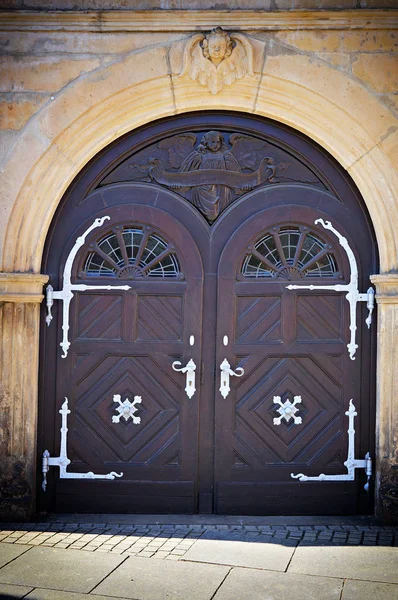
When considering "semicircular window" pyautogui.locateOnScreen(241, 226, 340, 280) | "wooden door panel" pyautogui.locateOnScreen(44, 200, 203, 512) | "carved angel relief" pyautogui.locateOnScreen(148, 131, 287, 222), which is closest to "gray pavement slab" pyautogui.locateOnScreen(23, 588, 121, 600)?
"wooden door panel" pyautogui.locateOnScreen(44, 200, 203, 512)

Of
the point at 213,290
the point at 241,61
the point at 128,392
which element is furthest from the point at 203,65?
the point at 128,392

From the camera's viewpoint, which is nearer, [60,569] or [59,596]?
[59,596]

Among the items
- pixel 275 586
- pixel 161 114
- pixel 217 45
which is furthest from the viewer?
pixel 161 114

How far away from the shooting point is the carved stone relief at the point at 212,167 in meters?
5.96

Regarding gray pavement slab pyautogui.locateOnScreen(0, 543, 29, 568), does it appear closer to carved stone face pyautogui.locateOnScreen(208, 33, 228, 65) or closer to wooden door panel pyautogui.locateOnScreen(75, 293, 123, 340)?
wooden door panel pyautogui.locateOnScreen(75, 293, 123, 340)

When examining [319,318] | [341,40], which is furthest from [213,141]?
[319,318]

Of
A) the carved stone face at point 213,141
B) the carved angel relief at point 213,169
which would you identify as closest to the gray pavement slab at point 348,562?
the carved angel relief at point 213,169

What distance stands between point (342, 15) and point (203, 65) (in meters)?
1.11

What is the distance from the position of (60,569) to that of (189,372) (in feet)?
5.98

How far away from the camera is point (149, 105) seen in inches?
230

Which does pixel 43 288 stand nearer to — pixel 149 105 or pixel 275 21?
pixel 149 105

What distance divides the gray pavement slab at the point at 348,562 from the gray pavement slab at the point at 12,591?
1.64 meters

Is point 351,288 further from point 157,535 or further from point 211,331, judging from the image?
point 157,535

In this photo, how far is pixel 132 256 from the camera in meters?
6.00
